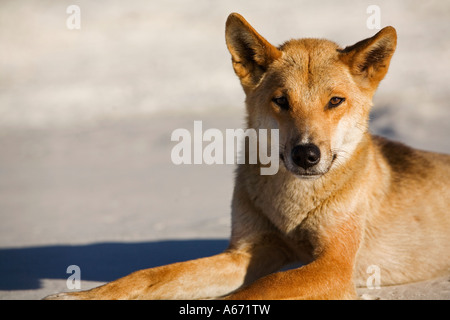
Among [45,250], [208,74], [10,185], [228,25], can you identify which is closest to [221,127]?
[208,74]

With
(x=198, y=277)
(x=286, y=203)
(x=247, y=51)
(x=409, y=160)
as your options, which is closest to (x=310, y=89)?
(x=247, y=51)

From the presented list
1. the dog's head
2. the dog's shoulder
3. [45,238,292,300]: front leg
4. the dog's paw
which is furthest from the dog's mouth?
the dog's paw

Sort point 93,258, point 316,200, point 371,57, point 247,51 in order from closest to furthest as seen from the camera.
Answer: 1. point 316,200
2. point 371,57
3. point 247,51
4. point 93,258

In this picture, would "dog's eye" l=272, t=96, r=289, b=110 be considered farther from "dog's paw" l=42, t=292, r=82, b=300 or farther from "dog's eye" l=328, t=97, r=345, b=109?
"dog's paw" l=42, t=292, r=82, b=300

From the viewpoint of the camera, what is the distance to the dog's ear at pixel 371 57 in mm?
4246

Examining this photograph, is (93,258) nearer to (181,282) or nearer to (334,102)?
(181,282)

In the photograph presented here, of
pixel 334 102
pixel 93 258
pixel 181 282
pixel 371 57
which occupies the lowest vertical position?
pixel 93 258

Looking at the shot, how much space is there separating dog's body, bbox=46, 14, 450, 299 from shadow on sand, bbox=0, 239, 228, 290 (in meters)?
1.08

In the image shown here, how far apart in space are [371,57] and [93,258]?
3.22 metres

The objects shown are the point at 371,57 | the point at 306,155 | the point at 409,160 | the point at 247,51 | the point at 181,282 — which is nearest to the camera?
the point at 306,155

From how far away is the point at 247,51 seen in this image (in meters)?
4.59

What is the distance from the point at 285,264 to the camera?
14.7ft

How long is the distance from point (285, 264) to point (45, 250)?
2803 millimetres

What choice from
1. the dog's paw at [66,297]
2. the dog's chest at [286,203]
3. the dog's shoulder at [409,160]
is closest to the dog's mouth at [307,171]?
the dog's chest at [286,203]
